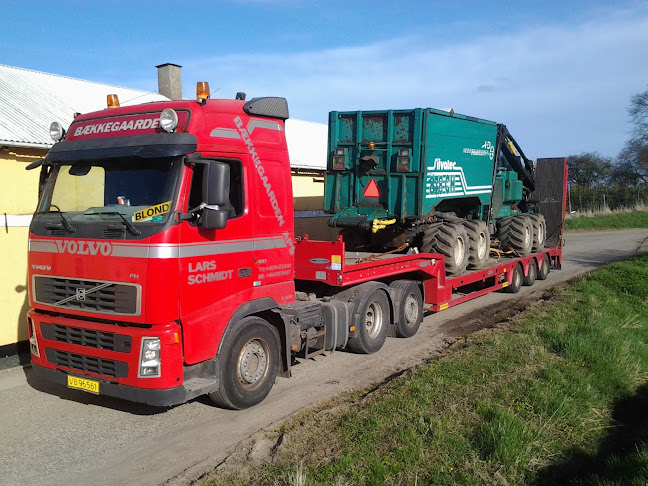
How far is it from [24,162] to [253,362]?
4.98 m

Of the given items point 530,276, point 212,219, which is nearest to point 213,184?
point 212,219

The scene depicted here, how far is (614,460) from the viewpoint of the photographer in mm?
4520

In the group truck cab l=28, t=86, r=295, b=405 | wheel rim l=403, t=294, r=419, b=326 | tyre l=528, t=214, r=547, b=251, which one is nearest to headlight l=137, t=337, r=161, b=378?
truck cab l=28, t=86, r=295, b=405

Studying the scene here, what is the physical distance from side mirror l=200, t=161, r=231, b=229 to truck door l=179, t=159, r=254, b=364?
0.53ft

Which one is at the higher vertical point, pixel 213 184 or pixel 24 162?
pixel 24 162

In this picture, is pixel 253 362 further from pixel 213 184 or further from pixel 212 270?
pixel 213 184

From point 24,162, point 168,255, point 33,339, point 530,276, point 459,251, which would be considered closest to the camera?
point 168,255

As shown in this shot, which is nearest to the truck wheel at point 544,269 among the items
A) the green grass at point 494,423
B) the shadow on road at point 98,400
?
the green grass at point 494,423

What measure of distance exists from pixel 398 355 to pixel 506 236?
660 cm

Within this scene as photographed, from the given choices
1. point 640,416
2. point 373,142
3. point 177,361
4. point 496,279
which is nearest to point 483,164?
point 496,279

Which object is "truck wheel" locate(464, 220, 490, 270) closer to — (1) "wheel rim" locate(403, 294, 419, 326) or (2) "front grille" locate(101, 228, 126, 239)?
(1) "wheel rim" locate(403, 294, 419, 326)

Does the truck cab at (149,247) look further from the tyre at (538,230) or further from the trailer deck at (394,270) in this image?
the tyre at (538,230)

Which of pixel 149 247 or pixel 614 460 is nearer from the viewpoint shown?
pixel 614 460

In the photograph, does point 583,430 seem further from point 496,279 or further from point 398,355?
point 496,279
